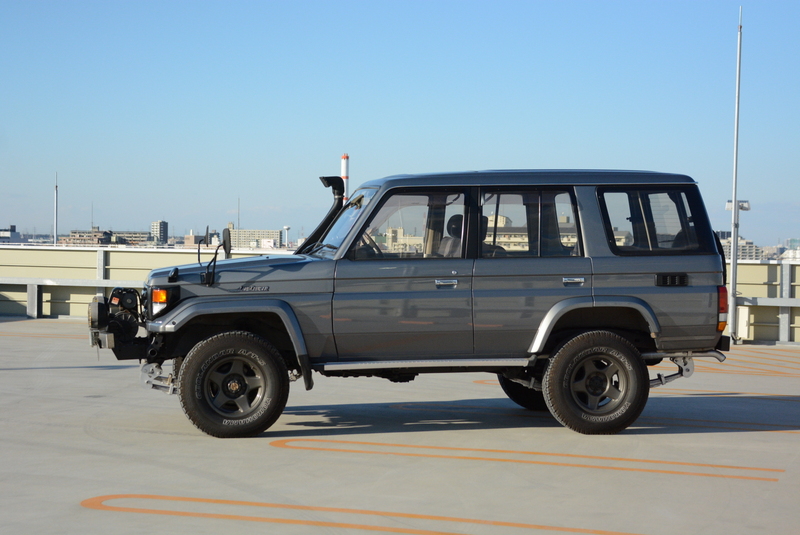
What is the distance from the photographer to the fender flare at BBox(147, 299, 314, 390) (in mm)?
6820

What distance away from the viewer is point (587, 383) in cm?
733

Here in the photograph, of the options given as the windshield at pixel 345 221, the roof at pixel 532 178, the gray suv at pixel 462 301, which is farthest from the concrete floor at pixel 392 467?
the roof at pixel 532 178

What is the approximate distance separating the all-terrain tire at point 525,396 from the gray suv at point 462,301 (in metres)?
1.17

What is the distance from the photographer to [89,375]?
10688mm

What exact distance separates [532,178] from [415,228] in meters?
1.17

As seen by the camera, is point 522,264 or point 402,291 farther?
point 522,264

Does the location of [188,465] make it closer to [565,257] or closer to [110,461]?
[110,461]

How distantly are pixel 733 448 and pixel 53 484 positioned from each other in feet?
17.5

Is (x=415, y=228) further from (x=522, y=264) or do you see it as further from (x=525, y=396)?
(x=525, y=396)

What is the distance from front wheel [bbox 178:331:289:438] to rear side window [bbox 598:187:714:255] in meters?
3.22

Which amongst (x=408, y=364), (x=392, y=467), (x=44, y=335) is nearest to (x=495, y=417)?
(x=408, y=364)

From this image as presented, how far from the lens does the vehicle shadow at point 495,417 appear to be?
25.0ft

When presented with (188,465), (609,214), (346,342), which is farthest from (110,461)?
(609,214)

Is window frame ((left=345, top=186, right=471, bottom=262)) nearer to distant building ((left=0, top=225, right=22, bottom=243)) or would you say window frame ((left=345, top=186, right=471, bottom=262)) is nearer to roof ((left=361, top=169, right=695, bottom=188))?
roof ((left=361, top=169, right=695, bottom=188))
